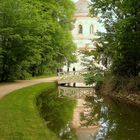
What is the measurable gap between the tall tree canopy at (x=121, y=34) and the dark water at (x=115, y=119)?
4370 mm

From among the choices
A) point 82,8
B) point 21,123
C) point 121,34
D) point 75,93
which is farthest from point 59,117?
point 82,8

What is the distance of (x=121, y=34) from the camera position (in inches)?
1033

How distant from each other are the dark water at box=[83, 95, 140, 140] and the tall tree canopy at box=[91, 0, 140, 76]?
14.3 feet

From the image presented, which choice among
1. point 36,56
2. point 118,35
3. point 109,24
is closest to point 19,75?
point 36,56

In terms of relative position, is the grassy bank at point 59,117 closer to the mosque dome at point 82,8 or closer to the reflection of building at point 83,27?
the reflection of building at point 83,27

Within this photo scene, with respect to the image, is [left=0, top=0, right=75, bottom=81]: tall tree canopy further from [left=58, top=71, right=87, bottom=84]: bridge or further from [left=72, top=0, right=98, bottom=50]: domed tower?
[left=72, top=0, right=98, bottom=50]: domed tower

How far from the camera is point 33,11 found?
37.6 metres

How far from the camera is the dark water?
1440 centimetres

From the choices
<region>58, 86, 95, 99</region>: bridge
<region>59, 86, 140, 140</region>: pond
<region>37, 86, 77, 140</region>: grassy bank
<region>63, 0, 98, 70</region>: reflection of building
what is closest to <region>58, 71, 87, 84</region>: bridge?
<region>58, 86, 95, 99</region>: bridge

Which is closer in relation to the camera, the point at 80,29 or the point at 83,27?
the point at 83,27

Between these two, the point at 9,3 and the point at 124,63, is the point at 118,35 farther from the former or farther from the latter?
the point at 9,3

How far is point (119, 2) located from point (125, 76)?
660 cm

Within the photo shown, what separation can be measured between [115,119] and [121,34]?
943 centimetres

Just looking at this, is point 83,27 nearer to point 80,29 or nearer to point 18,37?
point 80,29
